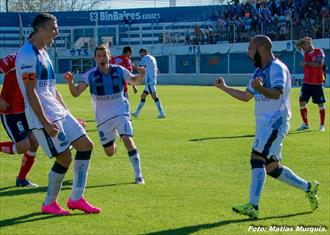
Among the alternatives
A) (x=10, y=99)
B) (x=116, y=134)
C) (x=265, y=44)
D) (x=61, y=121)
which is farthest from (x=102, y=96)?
(x=265, y=44)

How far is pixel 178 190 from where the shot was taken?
9227 millimetres

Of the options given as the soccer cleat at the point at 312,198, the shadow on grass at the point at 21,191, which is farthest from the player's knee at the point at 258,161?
the shadow on grass at the point at 21,191

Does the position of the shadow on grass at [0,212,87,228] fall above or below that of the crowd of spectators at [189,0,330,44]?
below

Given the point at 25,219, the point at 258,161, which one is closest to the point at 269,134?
the point at 258,161

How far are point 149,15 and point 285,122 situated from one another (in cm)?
6074

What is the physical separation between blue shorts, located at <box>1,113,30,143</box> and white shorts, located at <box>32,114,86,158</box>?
1972 mm

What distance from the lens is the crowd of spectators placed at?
158ft

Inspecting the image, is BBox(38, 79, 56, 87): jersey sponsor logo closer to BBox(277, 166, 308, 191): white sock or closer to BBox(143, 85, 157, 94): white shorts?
BBox(277, 166, 308, 191): white sock

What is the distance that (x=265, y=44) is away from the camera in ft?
24.6

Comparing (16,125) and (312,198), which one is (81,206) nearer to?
(16,125)

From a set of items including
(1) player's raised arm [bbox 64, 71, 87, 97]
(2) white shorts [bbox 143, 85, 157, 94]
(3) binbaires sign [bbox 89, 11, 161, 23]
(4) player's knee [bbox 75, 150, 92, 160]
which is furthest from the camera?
(3) binbaires sign [bbox 89, 11, 161, 23]

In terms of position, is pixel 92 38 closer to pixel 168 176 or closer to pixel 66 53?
pixel 66 53

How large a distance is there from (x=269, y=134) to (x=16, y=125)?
12.1 ft

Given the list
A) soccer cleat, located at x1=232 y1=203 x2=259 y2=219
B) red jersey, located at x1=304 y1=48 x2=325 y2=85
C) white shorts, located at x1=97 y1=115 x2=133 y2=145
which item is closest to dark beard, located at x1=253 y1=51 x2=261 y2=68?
soccer cleat, located at x1=232 y1=203 x2=259 y2=219
